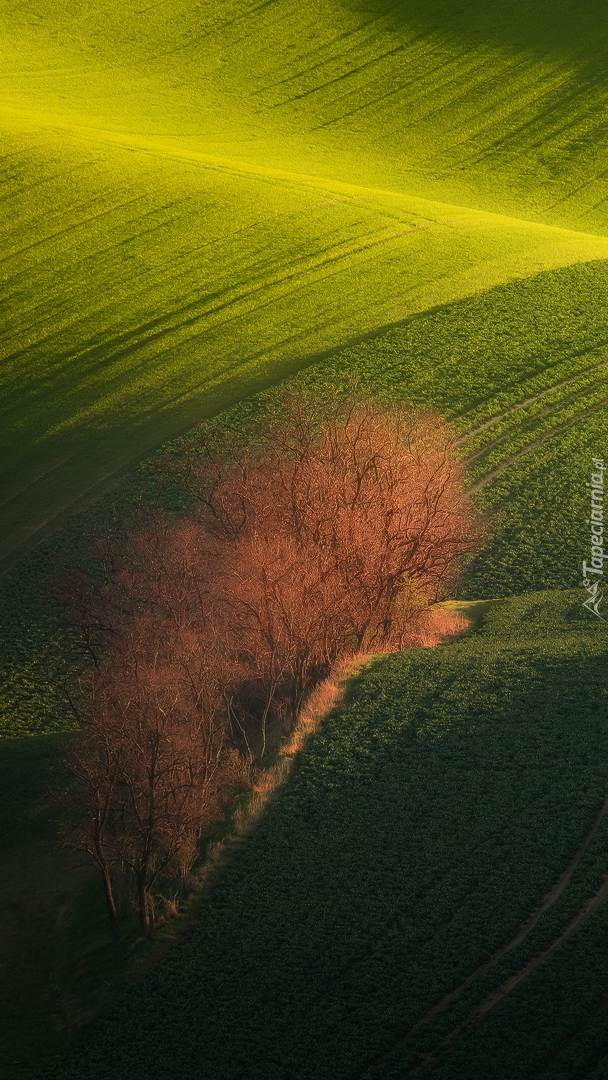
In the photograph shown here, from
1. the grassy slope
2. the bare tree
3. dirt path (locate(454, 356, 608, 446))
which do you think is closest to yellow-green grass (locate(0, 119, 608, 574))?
the grassy slope

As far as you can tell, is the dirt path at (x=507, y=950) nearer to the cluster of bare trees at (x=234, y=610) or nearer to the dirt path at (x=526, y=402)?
the cluster of bare trees at (x=234, y=610)

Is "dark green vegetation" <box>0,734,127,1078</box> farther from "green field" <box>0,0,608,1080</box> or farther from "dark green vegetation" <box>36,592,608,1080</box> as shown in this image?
"dark green vegetation" <box>36,592,608,1080</box>

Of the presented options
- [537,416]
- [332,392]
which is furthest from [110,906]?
[537,416]

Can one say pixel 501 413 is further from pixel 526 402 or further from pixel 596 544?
pixel 596 544

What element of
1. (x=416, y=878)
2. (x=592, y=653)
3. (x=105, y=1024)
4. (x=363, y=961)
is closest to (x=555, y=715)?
(x=592, y=653)

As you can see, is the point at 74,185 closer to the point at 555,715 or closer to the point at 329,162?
the point at 329,162

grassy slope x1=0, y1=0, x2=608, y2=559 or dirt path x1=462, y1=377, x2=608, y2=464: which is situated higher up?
grassy slope x1=0, y1=0, x2=608, y2=559

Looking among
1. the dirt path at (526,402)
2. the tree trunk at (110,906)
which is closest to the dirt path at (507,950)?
the tree trunk at (110,906)

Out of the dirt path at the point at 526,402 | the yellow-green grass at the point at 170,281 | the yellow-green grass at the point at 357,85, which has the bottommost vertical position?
the dirt path at the point at 526,402
